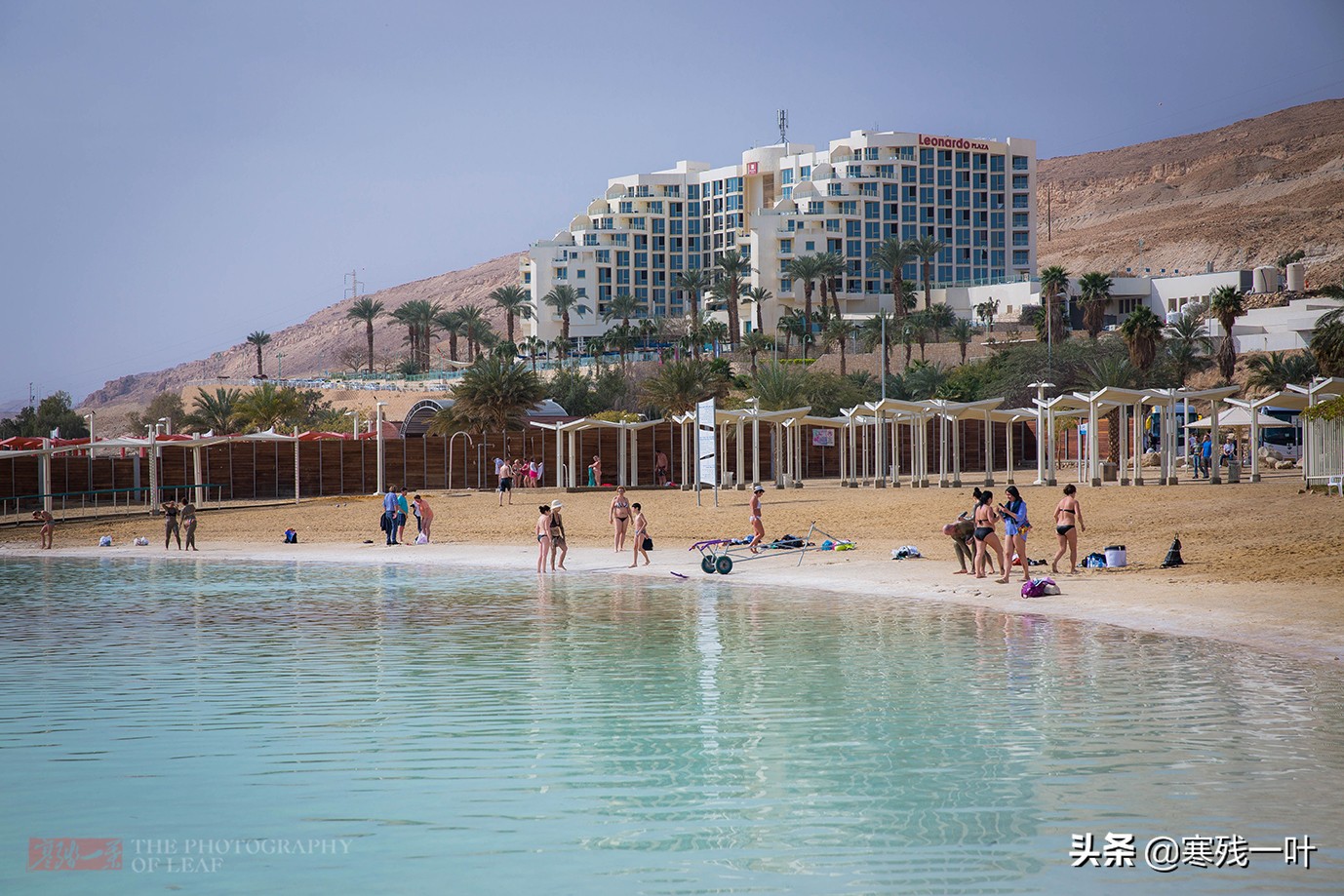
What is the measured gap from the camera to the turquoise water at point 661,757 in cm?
595

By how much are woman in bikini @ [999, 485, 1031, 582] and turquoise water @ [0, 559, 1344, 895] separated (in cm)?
324

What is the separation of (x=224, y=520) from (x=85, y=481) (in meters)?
8.55

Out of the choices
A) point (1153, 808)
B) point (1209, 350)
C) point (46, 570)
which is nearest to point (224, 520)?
point (46, 570)

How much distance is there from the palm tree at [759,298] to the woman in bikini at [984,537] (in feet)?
306

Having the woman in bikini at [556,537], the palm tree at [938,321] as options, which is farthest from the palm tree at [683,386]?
the palm tree at [938,321]

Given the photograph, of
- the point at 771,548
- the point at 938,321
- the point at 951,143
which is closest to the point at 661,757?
the point at 771,548

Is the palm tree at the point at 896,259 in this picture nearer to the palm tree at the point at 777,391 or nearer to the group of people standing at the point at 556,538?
the palm tree at the point at 777,391

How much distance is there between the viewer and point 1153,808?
6594 millimetres

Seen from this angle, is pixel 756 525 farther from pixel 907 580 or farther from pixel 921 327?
pixel 921 327

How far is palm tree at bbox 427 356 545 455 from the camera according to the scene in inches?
1697

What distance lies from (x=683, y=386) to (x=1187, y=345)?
40.6 m

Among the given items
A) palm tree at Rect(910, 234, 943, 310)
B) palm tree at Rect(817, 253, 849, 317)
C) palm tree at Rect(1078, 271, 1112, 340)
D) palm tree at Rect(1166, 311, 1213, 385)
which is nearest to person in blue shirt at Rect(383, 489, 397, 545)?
palm tree at Rect(1166, 311, 1213, 385)

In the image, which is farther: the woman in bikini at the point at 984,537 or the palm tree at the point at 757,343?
the palm tree at the point at 757,343

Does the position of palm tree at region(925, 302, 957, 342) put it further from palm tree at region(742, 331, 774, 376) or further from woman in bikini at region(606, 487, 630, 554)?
woman in bikini at region(606, 487, 630, 554)
